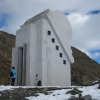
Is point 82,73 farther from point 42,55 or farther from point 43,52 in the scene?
point 42,55

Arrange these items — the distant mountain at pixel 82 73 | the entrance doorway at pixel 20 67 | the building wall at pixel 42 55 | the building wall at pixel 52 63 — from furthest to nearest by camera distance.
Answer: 1. the distant mountain at pixel 82 73
2. the entrance doorway at pixel 20 67
3. the building wall at pixel 52 63
4. the building wall at pixel 42 55

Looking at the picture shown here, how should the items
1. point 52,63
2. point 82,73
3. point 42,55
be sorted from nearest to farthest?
1. point 42,55
2. point 52,63
3. point 82,73

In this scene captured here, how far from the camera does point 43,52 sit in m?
21.3

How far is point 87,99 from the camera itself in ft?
30.6

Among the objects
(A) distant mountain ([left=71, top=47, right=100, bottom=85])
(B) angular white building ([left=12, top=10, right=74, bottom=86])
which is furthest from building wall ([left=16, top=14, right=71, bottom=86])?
(A) distant mountain ([left=71, top=47, right=100, bottom=85])

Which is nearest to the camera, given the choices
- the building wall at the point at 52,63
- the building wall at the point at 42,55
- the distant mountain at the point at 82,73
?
the building wall at the point at 42,55

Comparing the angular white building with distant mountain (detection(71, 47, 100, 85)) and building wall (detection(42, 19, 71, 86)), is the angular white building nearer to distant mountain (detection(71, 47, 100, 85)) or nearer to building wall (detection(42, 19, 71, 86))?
building wall (detection(42, 19, 71, 86))

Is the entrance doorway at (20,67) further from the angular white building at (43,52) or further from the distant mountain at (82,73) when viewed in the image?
the distant mountain at (82,73)

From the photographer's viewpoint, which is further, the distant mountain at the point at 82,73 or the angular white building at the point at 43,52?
A: the distant mountain at the point at 82,73

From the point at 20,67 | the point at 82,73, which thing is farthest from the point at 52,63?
the point at 82,73

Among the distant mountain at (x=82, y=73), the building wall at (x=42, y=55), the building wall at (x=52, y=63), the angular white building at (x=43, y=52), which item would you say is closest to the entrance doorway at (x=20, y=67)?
the angular white building at (x=43, y=52)

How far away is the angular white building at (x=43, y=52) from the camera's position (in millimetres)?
21312

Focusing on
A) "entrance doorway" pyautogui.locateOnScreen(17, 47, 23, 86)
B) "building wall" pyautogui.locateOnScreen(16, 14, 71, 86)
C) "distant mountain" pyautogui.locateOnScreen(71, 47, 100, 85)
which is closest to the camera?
"building wall" pyautogui.locateOnScreen(16, 14, 71, 86)

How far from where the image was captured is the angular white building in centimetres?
2131
